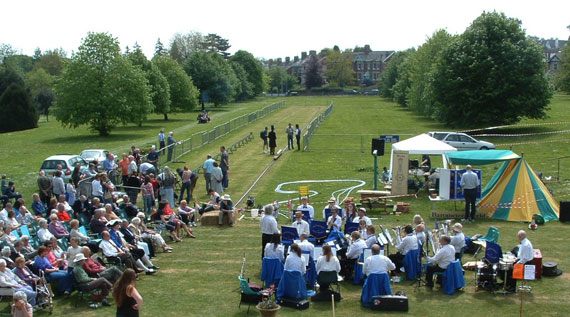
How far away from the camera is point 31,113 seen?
67625 mm

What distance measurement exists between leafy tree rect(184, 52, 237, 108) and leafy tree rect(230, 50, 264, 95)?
102ft

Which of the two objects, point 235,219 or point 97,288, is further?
point 235,219

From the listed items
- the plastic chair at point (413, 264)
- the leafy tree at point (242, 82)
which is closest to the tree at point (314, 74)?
the leafy tree at point (242, 82)

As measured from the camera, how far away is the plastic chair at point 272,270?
13.6 metres

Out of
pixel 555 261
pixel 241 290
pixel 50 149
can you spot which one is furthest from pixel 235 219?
pixel 50 149

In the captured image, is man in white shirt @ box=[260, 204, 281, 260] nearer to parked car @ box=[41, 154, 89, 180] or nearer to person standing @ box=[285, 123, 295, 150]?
parked car @ box=[41, 154, 89, 180]

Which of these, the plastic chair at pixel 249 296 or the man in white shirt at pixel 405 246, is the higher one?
the man in white shirt at pixel 405 246

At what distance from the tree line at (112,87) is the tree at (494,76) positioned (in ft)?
88.2

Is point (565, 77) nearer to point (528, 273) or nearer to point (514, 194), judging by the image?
point (514, 194)

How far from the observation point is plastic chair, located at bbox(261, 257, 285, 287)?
1358 centimetres

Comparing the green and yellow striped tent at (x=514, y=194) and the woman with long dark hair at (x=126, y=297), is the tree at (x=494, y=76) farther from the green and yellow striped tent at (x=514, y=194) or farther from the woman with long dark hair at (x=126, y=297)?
the woman with long dark hair at (x=126, y=297)

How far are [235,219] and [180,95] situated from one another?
5301cm

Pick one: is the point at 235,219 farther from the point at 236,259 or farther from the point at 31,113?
the point at 31,113

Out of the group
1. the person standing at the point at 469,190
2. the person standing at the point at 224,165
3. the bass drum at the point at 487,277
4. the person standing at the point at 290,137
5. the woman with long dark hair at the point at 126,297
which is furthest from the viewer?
the person standing at the point at 290,137
